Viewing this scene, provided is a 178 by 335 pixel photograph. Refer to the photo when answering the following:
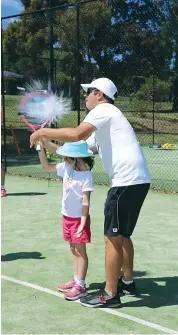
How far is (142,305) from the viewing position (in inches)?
154

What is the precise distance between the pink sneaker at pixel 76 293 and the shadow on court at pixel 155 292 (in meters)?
0.22

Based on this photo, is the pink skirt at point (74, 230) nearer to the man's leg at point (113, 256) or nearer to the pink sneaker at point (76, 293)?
the man's leg at point (113, 256)

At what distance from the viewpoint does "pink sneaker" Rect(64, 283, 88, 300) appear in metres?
4.00

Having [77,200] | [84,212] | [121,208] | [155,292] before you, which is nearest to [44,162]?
[77,200]

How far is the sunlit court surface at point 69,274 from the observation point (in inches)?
139

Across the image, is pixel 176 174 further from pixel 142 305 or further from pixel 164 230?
pixel 142 305

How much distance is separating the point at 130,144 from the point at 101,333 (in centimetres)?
136

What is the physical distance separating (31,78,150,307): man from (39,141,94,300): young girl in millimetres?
215

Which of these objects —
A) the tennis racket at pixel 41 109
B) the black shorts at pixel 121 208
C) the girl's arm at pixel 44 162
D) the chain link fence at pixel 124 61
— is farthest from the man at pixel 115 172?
the chain link fence at pixel 124 61

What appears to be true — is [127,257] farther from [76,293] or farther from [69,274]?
[69,274]

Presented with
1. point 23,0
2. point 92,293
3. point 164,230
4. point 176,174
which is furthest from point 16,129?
point 23,0

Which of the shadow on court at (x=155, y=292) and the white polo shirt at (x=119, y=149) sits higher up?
the white polo shirt at (x=119, y=149)

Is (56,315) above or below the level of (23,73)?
below

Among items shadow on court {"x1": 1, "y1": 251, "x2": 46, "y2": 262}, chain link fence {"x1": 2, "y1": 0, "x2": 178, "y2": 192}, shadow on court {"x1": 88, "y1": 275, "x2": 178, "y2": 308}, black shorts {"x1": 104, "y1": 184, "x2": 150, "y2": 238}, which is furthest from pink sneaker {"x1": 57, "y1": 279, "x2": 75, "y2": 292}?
chain link fence {"x1": 2, "y1": 0, "x2": 178, "y2": 192}
